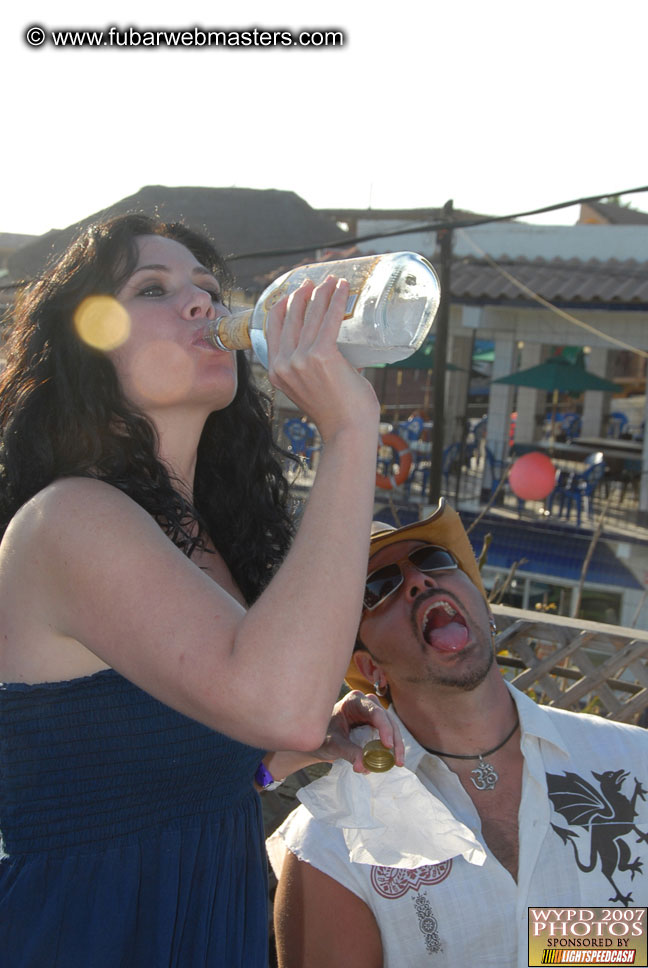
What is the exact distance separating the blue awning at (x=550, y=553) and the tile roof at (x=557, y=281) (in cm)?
288

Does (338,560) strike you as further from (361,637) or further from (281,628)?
(361,637)

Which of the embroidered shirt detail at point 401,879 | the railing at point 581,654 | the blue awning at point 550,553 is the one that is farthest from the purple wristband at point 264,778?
the blue awning at point 550,553

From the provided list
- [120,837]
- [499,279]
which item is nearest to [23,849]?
[120,837]

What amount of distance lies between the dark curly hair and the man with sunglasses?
0.53 meters

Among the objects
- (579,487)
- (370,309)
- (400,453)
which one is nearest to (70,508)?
(370,309)

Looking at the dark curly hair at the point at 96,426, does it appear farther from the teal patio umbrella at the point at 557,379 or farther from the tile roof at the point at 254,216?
the tile roof at the point at 254,216

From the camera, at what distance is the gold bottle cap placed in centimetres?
139

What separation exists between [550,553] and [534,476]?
199 centimetres

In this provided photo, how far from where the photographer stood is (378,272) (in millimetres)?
1317

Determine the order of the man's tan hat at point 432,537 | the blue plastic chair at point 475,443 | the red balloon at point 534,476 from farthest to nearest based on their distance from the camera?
the blue plastic chair at point 475,443, the red balloon at point 534,476, the man's tan hat at point 432,537

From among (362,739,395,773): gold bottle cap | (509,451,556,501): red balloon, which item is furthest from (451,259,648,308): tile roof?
(362,739,395,773): gold bottle cap

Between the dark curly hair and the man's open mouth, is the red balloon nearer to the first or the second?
the man's open mouth

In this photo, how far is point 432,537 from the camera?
2.26 meters

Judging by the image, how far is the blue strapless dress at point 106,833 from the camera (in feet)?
3.70
